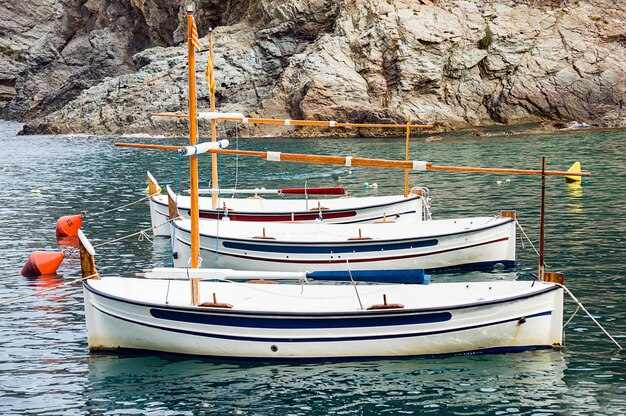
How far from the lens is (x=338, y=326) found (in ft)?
62.8

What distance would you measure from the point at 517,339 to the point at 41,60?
14289 cm

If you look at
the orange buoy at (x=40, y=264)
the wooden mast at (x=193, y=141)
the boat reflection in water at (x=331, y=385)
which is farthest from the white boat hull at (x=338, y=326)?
the orange buoy at (x=40, y=264)

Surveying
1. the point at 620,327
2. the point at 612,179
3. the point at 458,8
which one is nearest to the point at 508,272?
the point at 620,327

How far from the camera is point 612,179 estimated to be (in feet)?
156

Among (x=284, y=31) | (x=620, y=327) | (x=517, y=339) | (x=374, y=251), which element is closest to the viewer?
(x=517, y=339)

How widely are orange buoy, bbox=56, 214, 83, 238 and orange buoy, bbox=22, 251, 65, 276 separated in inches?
273

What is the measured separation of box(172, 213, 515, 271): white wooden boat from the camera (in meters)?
27.7

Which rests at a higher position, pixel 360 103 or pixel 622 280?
pixel 360 103

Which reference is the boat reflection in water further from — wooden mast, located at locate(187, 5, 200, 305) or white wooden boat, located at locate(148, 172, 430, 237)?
white wooden boat, located at locate(148, 172, 430, 237)

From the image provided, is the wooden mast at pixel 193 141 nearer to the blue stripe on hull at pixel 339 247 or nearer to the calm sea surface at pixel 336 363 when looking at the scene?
the calm sea surface at pixel 336 363

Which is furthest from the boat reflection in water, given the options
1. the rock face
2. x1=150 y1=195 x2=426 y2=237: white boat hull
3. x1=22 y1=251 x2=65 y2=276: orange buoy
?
the rock face

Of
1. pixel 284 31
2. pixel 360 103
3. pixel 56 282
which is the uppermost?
pixel 284 31

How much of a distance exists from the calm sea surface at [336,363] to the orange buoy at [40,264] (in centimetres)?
48

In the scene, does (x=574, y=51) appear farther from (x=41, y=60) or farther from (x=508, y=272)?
(x=41, y=60)
